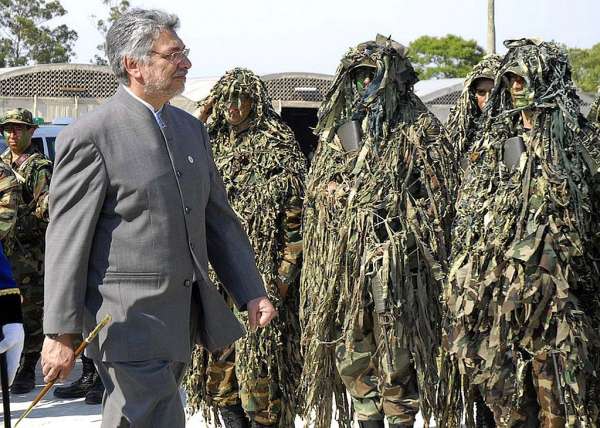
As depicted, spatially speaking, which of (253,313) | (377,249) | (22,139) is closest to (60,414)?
(22,139)

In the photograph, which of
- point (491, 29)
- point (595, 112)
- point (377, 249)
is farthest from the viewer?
point (491, 29)

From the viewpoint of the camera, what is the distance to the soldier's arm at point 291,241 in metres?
6.23

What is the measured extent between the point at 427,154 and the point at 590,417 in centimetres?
153

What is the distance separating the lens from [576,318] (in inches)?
197

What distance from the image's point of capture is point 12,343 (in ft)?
15.1

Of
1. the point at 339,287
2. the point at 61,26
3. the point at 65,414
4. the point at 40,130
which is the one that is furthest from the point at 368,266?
the point at 61,26

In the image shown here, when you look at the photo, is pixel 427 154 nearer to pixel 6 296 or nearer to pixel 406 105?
pixel 406 105

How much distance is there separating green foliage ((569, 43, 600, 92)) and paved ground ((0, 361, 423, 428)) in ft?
128

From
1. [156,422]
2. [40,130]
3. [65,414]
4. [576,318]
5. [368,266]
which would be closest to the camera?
[156,422]

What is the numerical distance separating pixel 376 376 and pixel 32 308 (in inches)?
155

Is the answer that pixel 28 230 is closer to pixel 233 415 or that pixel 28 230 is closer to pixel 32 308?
pixel 32 308

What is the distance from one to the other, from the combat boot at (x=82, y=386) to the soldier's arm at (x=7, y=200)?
127 cm

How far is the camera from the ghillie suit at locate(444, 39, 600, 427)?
5.00m

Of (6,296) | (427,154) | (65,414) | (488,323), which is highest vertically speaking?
(427,154)
